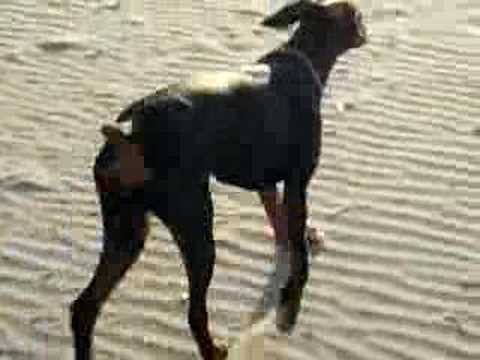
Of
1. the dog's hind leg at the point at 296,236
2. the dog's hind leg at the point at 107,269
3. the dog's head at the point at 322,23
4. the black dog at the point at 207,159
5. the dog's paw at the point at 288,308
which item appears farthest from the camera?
the dog's head at the point at 322,23

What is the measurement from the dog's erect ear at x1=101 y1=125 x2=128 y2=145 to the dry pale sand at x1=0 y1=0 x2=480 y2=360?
4.08ft

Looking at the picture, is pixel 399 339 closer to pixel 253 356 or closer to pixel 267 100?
pixel 253 356

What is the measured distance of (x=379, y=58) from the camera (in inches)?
325

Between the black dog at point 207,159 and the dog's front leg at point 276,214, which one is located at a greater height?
the black dog at point 207,159

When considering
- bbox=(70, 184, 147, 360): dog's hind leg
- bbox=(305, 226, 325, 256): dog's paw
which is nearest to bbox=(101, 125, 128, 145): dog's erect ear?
bbox=(70, 184, 147, 360): dog's hind leg

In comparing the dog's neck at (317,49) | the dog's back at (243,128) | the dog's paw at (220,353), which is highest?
the dog's neck at (317,49)

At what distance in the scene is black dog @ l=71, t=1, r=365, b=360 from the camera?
4480 mm

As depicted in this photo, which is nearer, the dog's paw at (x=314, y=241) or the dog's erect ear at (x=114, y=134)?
the dog's erect ear at (x=114, y=134)

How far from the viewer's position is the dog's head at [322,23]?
5359 millimetres

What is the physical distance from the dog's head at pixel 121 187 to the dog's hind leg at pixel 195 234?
0.15 m

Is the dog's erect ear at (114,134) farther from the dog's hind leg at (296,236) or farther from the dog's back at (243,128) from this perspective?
the dog's hind leg at (296,236)

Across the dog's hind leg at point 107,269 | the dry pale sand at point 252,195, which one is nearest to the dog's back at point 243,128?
the dog's hind leg at point 107,269

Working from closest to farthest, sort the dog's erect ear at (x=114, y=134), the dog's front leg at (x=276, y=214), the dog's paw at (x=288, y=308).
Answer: the dog's erect ear at (x=114, y=134) → the dog's paw at (x=288, y=308) → the dog's front leg at (x=276, y=214)

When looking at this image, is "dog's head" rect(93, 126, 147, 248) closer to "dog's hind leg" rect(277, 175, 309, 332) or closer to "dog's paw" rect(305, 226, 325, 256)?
"dog's hind leg" rect(277, 175, 309, 332)
